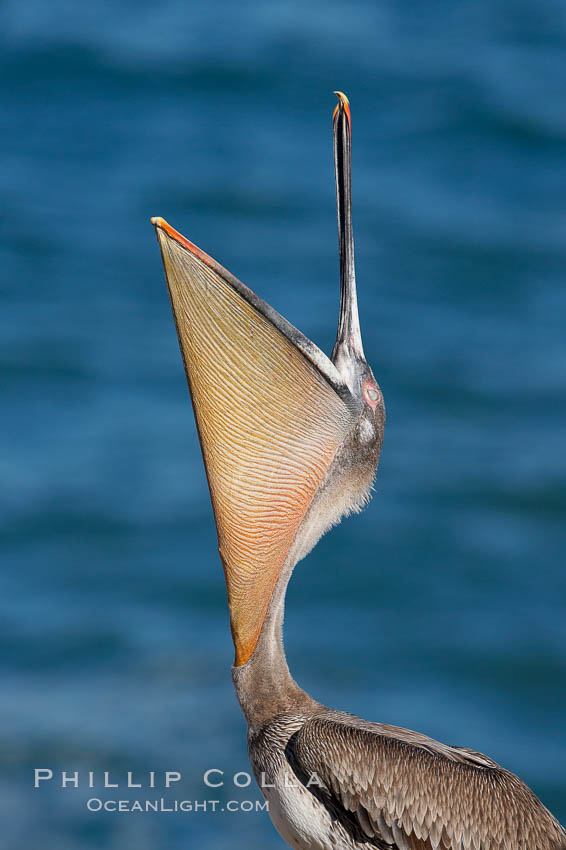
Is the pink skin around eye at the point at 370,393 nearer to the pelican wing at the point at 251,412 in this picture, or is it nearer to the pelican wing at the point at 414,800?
the pelican wing at the point at 251,412

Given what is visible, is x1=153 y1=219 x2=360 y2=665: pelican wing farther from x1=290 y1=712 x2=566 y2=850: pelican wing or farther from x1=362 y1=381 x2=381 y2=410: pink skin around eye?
x1=290 y1=712 x2=566 y2=850: pelican wing

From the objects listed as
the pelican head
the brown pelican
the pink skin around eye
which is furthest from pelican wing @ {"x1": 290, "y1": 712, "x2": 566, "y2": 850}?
the pink skin around eye

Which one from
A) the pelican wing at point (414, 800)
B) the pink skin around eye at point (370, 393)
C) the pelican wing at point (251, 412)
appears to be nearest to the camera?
the pelican wing at point (251, 412)

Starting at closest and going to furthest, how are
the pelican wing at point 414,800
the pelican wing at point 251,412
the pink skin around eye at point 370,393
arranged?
1. the pelican wing at point 251,412
2. the pink skin around eye at point 370,393
3. the pelican wing at point 414,800

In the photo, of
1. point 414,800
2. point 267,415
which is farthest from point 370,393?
A: point 414,800

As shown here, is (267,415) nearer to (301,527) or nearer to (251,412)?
(251,412)

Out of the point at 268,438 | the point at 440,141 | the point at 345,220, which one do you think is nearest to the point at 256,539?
the point at 268,438

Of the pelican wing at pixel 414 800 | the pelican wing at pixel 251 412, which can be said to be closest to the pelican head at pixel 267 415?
the pelican wing at pixel 251 412

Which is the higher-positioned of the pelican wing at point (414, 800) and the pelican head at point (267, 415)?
the pelican head at point (267, 415)
